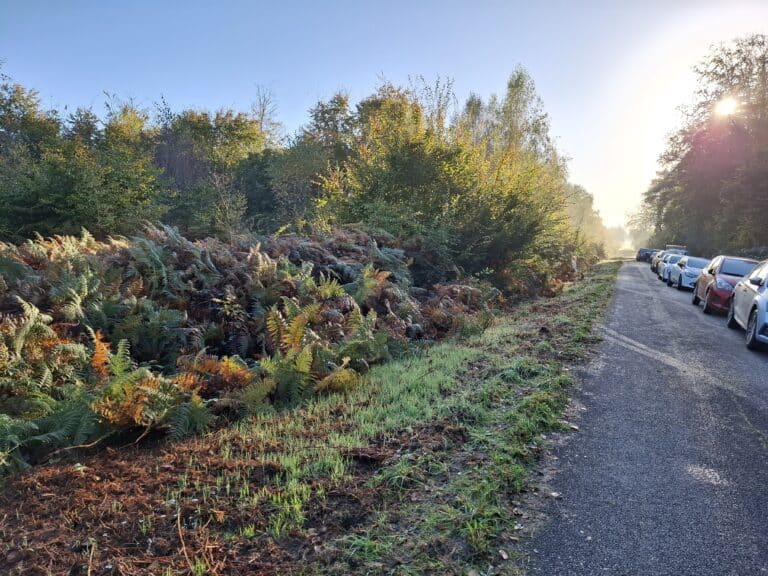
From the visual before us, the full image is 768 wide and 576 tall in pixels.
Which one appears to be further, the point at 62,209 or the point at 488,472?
the point at 62,209

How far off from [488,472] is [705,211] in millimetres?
40249

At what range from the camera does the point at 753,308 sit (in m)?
8.14

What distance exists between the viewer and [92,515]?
9.27ft

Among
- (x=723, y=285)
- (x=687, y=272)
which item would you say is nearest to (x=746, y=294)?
(x=723, y=285)

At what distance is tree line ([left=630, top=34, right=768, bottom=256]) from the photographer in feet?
81.4

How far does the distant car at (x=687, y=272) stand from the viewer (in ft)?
58.1

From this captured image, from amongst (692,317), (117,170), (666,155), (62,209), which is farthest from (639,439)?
(666,155)

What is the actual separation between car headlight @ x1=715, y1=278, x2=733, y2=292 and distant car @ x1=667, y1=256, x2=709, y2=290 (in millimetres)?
6455

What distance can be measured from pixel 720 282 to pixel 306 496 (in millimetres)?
12360

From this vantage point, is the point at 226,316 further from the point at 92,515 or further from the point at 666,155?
the point at 666,155

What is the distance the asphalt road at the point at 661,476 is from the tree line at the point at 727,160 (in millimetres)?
23746

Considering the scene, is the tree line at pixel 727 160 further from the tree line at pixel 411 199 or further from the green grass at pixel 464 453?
the green grass at pixel 464 453

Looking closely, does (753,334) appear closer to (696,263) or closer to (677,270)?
(696,263)

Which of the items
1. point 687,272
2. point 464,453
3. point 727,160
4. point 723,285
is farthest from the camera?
point 727,160
